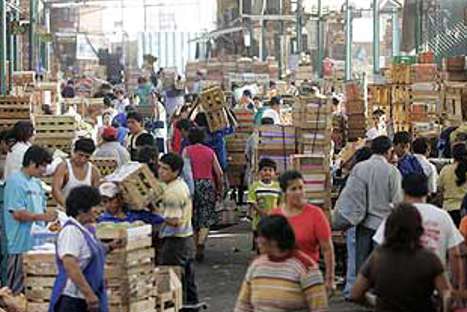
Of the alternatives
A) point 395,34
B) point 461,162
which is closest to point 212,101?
point 461,162

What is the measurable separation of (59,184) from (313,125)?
19.1 feet

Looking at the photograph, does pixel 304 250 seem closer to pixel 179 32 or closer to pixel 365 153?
pixel 365 153

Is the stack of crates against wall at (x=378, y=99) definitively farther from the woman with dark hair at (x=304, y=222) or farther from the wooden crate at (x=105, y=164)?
the woman with dark hair at (x=304, y=222)

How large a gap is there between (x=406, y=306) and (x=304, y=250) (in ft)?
6.94

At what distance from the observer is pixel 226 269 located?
1822 centimetres

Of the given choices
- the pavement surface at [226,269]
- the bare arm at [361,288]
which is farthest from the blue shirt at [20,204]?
the bare arm at [361,288]

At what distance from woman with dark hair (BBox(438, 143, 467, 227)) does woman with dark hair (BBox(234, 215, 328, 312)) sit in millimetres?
5936

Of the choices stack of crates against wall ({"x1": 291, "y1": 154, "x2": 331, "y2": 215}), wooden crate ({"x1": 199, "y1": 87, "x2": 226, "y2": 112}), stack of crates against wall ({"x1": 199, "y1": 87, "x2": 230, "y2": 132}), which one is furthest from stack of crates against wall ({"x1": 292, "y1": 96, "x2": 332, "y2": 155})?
wooden crate ({"x1": 199, "y1": 87, "x2": 226, "y2": 112})

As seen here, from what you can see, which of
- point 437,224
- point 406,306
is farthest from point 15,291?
point 406,306

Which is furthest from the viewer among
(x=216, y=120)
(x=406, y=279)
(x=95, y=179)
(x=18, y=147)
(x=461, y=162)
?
(x=216, y=120)

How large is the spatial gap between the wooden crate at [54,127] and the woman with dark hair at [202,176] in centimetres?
168

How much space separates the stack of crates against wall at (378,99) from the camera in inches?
1081

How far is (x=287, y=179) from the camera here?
1065 centimetres

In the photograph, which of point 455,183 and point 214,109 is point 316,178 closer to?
point 455,183
